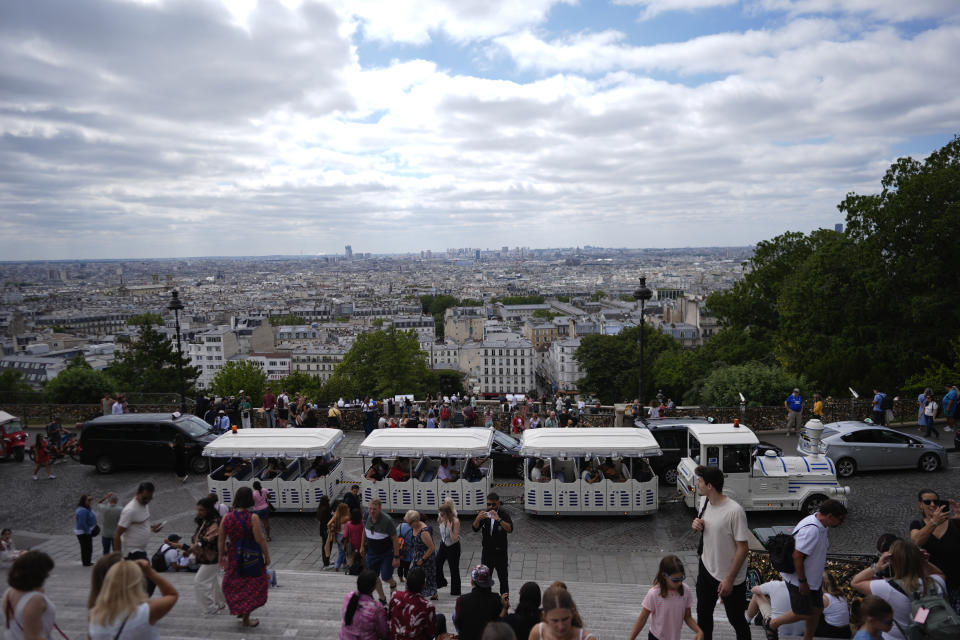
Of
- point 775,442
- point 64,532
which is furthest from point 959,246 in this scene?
point 64,532

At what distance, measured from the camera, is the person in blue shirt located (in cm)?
1922

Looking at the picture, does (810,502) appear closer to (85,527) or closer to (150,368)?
(85,527)

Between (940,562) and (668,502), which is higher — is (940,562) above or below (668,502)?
above

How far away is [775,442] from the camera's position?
19.1m

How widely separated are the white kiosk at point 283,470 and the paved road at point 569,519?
552 millimetres

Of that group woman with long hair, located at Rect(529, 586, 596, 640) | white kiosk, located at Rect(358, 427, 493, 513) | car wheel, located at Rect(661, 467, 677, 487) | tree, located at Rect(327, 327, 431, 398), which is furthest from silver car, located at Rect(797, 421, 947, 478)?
tree, located at Rect(327, 327, 431, 398)

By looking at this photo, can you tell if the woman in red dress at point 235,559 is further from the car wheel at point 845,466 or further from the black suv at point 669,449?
the car wheel at point 845,466

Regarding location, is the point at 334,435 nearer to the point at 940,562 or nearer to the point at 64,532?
the point at 64,532

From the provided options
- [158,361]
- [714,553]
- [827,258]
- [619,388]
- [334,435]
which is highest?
[827,258]

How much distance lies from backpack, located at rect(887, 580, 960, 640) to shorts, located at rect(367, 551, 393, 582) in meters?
5.57

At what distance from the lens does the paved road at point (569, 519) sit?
12047mm

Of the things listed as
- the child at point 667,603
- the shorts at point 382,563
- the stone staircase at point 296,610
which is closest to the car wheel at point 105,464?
the stone staircase at point 296,610

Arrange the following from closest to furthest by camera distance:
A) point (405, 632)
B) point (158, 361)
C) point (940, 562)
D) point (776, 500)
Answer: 1. point (405, 632)
2. point (940, 562)
3. point (776, 500)
4. point (158, 361)

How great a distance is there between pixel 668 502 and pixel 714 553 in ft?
27.4
